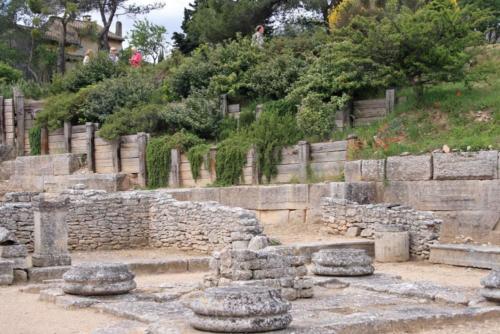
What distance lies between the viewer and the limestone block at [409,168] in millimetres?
18375

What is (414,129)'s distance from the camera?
20.7 metres

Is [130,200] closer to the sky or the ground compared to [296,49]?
closer to the ground

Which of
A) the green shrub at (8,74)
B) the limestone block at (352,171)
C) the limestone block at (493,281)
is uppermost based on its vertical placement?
the green shrub at (8,74)

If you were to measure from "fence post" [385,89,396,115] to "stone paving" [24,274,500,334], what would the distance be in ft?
32.6

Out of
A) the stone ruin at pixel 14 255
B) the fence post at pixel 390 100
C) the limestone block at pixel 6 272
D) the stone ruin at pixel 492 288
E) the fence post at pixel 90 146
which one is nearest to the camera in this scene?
the stone ruin at pixel 492 288

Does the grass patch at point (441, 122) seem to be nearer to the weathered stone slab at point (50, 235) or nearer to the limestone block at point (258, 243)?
the limestone block at point (258, 243)

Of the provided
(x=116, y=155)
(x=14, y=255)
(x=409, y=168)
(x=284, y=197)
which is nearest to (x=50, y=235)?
(x=14, y=255)

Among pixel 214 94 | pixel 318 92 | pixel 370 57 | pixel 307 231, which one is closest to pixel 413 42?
pixel 370 57

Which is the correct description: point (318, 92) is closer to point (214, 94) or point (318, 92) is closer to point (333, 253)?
point (214, 94)

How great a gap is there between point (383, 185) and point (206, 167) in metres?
6.63

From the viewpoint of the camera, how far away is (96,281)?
38.8ft

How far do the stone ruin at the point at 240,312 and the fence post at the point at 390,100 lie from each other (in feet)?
47.9

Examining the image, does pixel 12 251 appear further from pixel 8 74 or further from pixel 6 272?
pixel 8 74

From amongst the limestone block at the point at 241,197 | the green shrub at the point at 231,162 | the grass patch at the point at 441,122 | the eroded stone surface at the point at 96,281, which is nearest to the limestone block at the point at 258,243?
the eroded stone surface at the point at 96,281
